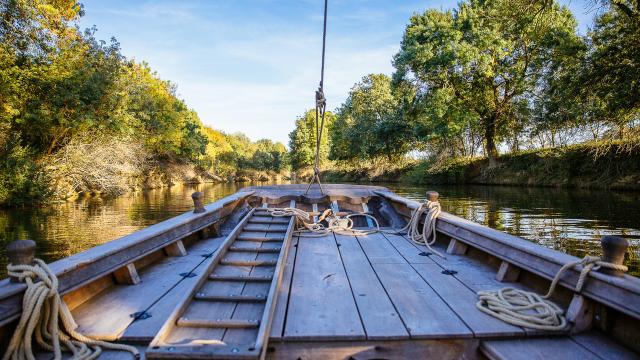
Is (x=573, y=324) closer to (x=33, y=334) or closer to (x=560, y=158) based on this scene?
(x=33, y=334)

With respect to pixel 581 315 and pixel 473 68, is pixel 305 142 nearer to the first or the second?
pixel 473 68

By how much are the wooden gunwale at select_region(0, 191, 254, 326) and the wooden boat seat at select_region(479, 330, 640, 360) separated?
2.14 m

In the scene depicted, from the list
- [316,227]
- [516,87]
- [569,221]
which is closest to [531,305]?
[316,227]

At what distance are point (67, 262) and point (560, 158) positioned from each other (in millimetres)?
19044

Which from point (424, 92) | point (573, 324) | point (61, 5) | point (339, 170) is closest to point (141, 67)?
point (61, 5)

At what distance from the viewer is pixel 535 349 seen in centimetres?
172

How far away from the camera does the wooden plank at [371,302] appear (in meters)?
1.80

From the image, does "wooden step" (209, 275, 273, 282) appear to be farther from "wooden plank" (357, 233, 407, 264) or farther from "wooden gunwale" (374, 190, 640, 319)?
"wooden gunwale" (374, 190, 640, 319)

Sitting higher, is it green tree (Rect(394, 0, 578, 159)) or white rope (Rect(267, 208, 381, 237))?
green tree (Rect(394, 0, 578, 159))

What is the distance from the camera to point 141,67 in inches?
1195

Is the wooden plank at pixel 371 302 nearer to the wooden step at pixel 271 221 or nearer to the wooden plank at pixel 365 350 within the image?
the wooden plank at pixel 365 350

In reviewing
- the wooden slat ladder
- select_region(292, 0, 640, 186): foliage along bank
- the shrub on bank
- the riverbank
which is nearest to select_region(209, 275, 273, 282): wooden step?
the wooden slat ladder

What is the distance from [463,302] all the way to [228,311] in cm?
139

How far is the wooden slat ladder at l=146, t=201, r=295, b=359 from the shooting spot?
1.46 meters
